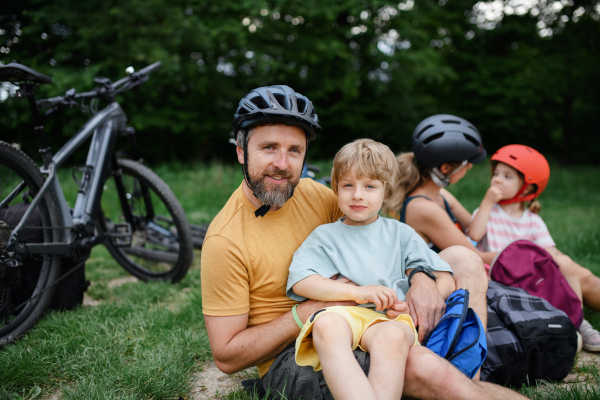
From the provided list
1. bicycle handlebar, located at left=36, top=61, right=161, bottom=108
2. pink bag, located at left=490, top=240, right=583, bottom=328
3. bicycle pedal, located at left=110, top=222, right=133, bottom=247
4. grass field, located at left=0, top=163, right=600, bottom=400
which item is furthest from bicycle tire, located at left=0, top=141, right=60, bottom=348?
pink bag, located at left=490, top=240, right=583, bottom=328

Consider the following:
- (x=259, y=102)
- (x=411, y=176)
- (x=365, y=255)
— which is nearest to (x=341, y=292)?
(x=365, y=255)

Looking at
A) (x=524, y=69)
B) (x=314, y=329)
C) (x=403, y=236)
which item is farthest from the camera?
(x=524, y=69)

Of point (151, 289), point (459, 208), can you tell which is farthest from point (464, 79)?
point (151, 289)

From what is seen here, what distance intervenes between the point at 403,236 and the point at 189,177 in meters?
8.97

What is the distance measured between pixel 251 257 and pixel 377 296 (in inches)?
24.2

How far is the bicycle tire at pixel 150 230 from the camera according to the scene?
3.61 meters

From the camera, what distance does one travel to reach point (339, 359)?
159 cm

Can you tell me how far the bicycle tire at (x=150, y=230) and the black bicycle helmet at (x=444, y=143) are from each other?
213cm

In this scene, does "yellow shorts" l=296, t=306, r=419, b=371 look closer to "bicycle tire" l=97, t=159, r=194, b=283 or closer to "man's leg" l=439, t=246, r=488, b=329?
"man's leg" l=439, t=246, r=488, b=329

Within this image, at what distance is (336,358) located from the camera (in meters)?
1.59

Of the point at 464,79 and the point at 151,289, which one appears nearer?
the point at 151,289

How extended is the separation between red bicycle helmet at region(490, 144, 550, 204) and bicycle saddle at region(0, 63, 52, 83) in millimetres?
3471

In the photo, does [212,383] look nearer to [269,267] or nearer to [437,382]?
[269,267]

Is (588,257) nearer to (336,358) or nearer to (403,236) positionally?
(403,236)
